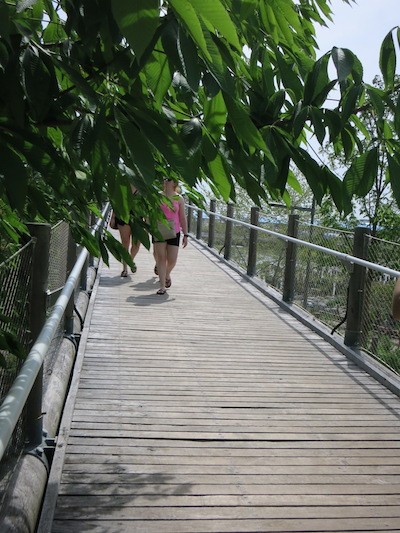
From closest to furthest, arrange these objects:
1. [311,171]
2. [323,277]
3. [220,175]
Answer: [220,175], [311,171], [323,277]

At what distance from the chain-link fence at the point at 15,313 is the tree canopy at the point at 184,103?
947mm

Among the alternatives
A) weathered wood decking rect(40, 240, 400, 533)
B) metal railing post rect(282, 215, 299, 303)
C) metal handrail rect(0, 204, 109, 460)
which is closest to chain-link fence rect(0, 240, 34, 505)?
weathered wood decking rect(40, 240, 400, 533)

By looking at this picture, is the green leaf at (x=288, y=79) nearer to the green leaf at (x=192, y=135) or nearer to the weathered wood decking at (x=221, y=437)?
the green leaf at (x=192, y=135)

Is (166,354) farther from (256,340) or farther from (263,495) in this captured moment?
(263,495)

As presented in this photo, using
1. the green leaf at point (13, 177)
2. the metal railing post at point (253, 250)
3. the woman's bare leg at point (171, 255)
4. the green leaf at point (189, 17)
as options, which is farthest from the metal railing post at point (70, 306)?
the metal railing post at point (253, 250)

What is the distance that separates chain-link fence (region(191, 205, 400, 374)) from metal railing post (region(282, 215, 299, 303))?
2.1 inches

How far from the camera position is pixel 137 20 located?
3.14ft

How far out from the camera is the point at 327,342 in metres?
7.07

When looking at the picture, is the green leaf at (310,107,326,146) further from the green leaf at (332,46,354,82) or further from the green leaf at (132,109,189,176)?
the green leaf at (132,109,189,176)

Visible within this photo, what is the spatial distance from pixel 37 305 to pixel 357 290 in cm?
384

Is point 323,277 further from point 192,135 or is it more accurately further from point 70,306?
point 192,135

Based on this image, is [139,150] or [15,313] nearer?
[139,150]

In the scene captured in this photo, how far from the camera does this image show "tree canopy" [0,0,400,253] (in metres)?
1.33

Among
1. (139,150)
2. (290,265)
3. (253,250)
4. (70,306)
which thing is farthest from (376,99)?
(253,250)
